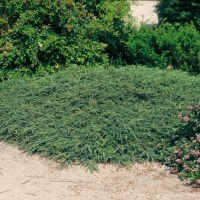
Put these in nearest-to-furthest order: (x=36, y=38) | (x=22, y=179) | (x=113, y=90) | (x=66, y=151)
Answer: (x=22, y=179), (x=66, y=151), (x=113, y=90), (x=36, y=38)

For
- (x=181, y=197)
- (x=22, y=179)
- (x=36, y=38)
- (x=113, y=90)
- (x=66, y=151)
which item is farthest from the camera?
(x=36, y=38)

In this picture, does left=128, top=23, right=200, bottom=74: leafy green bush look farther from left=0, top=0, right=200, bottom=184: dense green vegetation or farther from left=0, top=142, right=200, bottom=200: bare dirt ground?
left=0, top=142, right=200, bottom=200: bare dirt ground

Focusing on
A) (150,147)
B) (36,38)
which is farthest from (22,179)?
(36,38)

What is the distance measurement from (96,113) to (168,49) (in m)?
2.53

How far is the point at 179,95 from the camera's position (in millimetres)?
5770

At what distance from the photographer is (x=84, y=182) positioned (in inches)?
189

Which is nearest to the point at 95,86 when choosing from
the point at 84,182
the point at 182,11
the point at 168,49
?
the point at 84,182

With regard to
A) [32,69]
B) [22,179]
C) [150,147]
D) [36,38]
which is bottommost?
[22,179]

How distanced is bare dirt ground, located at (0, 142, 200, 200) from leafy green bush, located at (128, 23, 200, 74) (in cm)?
264

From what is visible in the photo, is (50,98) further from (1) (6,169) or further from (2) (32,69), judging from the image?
(2) (32,69)

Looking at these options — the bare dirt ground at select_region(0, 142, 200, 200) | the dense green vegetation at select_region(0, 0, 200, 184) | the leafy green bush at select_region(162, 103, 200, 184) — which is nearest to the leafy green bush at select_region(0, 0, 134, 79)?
the dense green vegetation at select_region(0, 0, 200, 184)

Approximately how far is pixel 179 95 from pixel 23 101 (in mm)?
1923

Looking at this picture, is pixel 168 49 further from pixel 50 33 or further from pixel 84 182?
pixel 84 182

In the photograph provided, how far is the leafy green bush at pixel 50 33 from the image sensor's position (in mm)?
6973
